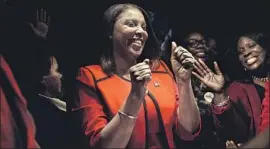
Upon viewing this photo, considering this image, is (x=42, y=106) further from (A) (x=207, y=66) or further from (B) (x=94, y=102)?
(A) (x=207, y=66)

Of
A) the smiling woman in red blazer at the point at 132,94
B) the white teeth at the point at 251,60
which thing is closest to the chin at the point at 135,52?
the smiling woman in red blazer at the point at 132,94

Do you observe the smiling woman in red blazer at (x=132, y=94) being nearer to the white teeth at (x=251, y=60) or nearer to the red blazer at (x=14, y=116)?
the red blazer at (x=14, y=116)

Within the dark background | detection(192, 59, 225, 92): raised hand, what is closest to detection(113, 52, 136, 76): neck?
the dark background

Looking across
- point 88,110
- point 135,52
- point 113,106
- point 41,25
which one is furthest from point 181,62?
point 41,25

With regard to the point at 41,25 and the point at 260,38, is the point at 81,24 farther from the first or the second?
the point at 260,38

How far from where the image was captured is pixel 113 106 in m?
2.24

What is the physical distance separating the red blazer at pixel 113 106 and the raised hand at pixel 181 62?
0.10 meters

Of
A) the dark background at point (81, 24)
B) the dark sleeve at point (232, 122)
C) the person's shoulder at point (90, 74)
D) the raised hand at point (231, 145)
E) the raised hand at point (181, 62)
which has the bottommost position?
the raised hand at point (231, 145)

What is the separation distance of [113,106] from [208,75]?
1.79ft

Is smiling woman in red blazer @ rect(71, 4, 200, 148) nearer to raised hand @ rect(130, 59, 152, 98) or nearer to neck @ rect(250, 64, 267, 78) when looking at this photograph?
raised hand @ rect(130, 59, 152, 98)

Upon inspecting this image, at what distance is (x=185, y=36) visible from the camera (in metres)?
2.62

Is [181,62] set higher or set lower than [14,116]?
higher

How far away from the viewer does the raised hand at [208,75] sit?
2482 millimetres

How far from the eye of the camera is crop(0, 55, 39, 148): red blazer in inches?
83.8
